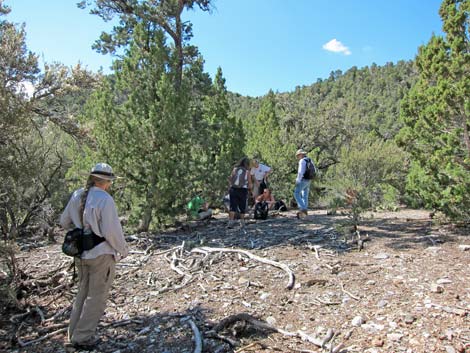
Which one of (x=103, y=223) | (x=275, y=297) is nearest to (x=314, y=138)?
(x=275, y=297)

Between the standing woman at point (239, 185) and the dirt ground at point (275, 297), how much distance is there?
1.49 metres

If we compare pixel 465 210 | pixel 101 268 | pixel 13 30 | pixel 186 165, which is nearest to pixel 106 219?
pixel 101 268

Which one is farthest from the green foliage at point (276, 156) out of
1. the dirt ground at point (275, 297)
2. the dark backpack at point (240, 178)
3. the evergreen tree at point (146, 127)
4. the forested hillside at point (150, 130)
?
the dirt ground at point (275, 297)

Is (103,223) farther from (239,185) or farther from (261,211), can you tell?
(261,211)

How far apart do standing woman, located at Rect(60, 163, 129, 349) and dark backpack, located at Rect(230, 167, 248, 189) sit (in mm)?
4582

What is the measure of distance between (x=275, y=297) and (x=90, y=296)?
2.18m

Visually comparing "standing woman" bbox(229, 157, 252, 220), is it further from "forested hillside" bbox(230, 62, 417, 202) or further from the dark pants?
"forested hillside" bbox(230, 62, 417, 202)

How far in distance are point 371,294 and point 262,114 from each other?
556 inches

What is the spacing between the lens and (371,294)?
4430mm

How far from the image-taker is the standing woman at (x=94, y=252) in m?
3.74

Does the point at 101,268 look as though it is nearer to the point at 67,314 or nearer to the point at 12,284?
the point at 67,314

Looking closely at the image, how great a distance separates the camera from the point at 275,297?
4574 mm

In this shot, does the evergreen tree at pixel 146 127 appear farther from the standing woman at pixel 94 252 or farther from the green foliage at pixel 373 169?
the green foliage at pixel 373 169

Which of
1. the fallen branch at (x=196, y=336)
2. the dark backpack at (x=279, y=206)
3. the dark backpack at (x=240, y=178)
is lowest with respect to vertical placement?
the fallen branch at (x=196, y=336)
